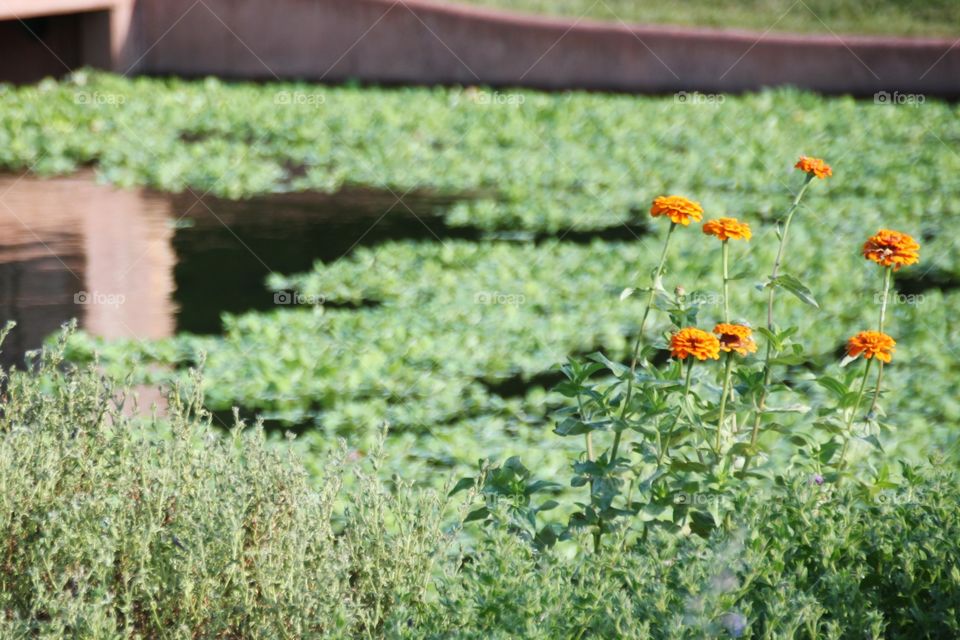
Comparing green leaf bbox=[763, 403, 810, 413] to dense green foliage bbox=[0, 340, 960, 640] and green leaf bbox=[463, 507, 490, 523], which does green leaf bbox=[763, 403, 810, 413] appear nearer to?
dense green foliage bbox=[0, 340, 960, 640]

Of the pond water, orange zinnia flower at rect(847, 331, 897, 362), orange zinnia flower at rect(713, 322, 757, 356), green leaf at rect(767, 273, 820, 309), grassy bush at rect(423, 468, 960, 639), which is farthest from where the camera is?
the pond water

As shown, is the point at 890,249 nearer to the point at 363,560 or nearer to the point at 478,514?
the point at 478,514

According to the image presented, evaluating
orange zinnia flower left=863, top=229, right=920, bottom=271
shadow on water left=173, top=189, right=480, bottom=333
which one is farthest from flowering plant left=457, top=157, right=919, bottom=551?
shadow on water left=173, top=189, right=480, bottom=333

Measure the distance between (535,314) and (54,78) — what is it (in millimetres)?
10549

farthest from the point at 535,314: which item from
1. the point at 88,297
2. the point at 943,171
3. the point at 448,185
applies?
the point at 943,171

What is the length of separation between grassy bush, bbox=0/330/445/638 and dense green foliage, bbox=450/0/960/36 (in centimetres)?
1405

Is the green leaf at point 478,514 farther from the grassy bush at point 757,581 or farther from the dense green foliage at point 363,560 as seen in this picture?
the grassy bush at point 757,581

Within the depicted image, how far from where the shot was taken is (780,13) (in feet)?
58.9

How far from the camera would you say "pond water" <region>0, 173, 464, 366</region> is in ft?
24.3

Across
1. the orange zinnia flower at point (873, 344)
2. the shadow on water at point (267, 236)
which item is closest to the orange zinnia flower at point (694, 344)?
the orange zinnia flower at point (873, 344)

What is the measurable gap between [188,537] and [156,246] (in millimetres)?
6193

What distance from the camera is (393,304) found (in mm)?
7477

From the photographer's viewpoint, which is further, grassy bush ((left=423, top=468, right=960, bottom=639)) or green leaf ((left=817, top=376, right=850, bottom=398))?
green leaf ((left=817, top=376, right=850, bottom=398))

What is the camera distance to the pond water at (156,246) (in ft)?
24.3
